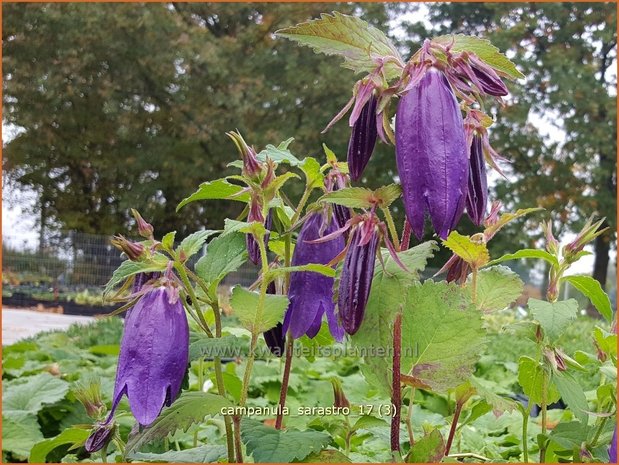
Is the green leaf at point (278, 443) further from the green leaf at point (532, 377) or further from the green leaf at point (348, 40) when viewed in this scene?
the green leaf at point (348, 40)

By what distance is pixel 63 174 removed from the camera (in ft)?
46.7

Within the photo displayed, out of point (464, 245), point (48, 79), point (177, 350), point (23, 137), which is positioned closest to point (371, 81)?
point (464, 245)

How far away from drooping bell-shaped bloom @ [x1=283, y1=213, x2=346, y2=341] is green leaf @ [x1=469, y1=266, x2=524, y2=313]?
26 cm

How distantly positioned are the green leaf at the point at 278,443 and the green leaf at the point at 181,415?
0.17 ft

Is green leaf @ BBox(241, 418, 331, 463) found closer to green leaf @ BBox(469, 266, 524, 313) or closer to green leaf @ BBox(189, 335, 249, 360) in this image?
green leaf @ BBox(189, 335, 249, 360)

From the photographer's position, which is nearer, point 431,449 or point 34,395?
point 431,449

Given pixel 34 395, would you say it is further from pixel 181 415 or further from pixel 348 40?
pixel 348 40

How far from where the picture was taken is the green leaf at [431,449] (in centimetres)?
73

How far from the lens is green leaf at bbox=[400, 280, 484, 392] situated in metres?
0.77

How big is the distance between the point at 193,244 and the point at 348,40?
33 centimetres

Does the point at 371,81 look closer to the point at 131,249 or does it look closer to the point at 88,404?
the point at 131,249

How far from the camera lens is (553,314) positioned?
861 millimetres

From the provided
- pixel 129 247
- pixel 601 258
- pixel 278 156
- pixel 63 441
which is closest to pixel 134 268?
pixel 129 247

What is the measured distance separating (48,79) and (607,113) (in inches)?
400
